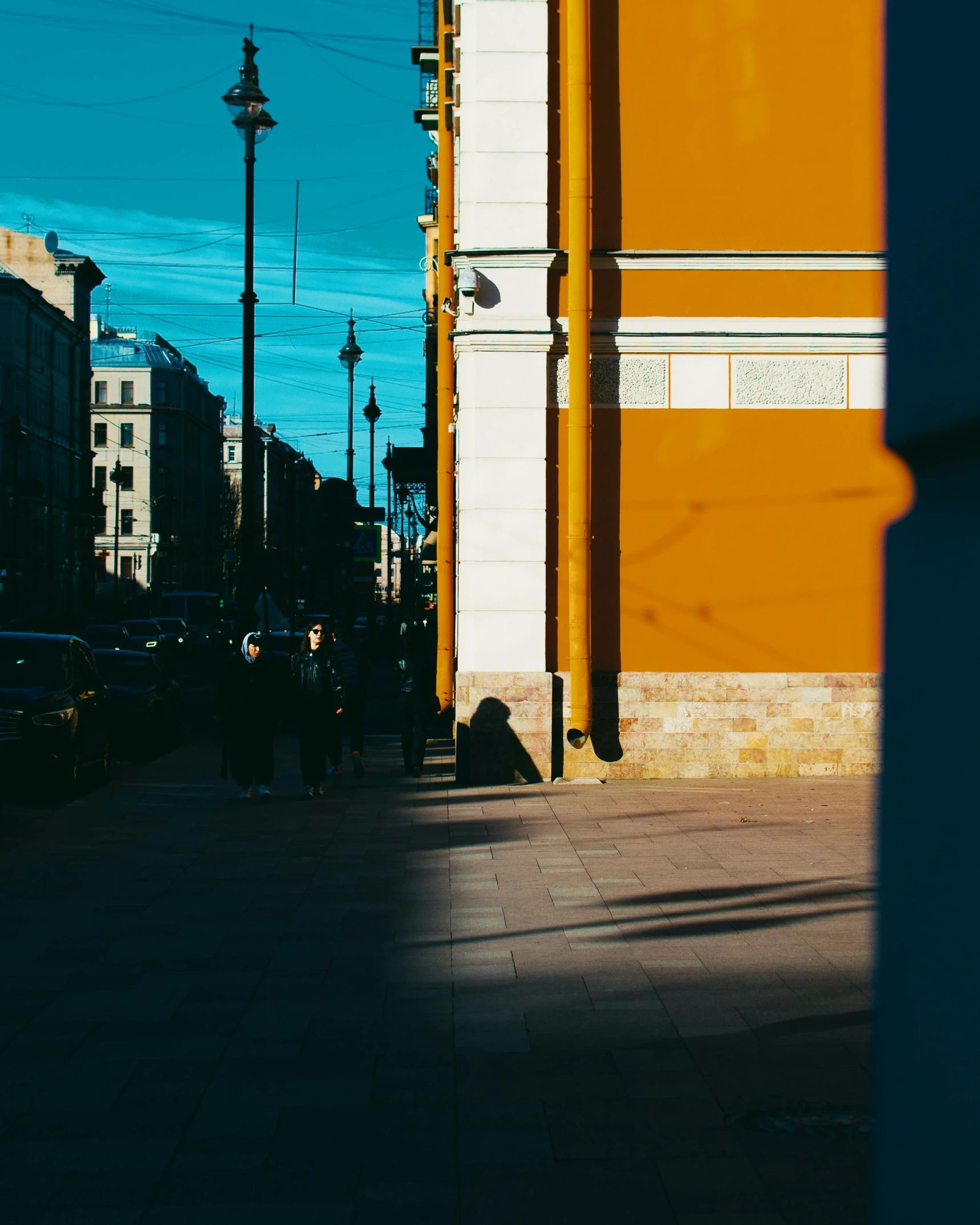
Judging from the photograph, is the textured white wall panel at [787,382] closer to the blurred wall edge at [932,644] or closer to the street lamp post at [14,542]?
the blurred wall edge at [932,644]

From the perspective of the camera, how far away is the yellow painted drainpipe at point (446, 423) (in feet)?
56.8

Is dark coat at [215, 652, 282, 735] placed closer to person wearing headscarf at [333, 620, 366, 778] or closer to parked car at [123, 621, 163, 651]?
person wearing headscarf at [333, 620, 366, 778]

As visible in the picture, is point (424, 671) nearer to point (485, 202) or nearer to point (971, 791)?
point (485, 202)

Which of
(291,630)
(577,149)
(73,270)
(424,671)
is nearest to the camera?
(577,149)

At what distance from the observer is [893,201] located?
5.03 feet

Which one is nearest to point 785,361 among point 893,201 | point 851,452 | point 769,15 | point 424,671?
point 851,452

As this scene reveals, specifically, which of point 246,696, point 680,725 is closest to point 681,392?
point 680,725

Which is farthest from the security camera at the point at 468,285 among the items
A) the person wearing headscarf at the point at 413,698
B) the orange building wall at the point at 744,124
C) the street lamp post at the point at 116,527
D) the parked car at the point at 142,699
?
the street lamp post at the point at 116,527

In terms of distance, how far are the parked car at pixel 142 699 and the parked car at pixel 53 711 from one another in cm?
357

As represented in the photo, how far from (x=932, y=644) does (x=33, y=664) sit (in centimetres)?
1500

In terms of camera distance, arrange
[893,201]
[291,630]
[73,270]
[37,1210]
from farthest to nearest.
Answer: [73,270], [291,630], [37,1210], [893,201]

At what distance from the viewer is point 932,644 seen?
1.43 meters

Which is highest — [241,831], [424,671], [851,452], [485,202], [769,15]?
[769,15]

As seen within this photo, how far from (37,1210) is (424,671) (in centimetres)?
1167
